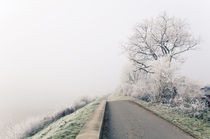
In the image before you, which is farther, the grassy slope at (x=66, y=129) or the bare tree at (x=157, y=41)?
the bare tree at (x=157, y=41)

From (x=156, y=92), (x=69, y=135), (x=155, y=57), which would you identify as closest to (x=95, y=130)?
(x=69, y=135)

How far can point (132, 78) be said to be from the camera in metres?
37.6

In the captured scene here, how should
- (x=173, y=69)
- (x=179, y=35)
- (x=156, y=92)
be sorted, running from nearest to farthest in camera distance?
1. (x=173, y=69)
2. (x=156, y=92)
3. (x=179, y=35)

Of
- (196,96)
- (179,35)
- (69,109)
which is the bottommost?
(69,109)

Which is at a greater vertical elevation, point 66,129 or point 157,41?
point 157,41

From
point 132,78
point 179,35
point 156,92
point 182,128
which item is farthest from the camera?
point 132,78

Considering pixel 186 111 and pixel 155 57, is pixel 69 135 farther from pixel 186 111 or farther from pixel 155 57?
pixel 155 57

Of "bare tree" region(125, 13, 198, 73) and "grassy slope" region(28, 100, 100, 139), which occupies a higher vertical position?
"bare tree" region(125, 13, 198, 73)

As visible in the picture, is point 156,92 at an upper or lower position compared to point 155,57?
lower

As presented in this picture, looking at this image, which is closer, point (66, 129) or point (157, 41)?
point (66, 129)

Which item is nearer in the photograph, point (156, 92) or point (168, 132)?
point (168, 132)

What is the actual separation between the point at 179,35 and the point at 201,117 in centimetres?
1507

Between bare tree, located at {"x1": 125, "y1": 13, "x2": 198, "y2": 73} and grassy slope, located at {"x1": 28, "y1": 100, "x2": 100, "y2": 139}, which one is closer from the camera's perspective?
grassy slope, located at {"x1": 28, "y1": 100, "x2": 100, "y2": 139}

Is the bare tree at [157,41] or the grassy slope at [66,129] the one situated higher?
the bare tree at [157,41]
